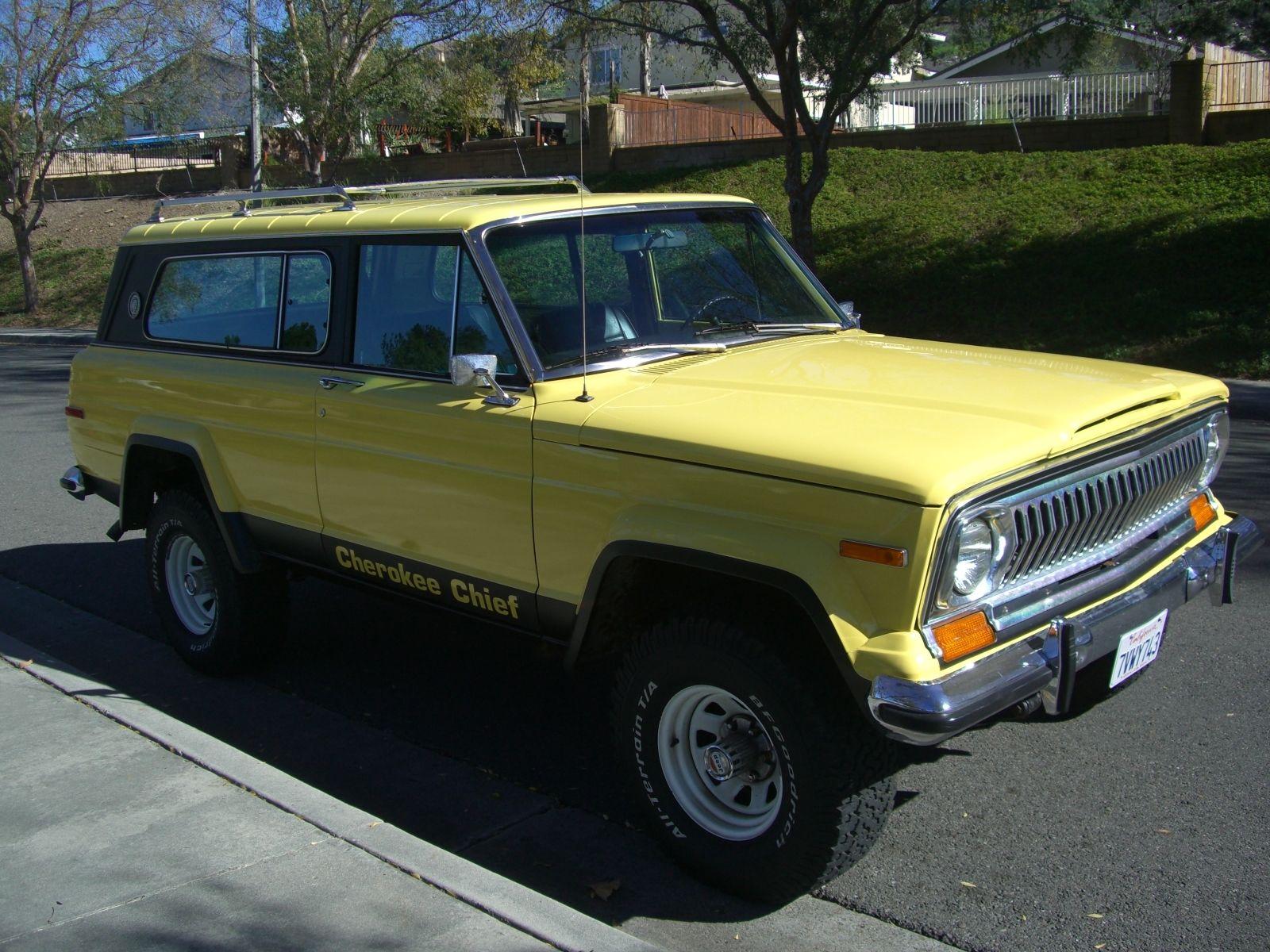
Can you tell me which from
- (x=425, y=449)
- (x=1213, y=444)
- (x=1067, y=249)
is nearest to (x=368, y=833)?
(x=425, y=449)

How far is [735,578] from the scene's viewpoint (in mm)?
3426

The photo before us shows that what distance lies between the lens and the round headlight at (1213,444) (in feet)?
13.9

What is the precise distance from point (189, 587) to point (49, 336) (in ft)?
62.4

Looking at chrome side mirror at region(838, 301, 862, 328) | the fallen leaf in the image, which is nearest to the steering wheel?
chrome side mirror at region(838, 301, 862, 328)

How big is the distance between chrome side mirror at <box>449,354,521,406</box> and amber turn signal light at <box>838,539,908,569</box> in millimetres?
1349

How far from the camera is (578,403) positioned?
3.89 metres

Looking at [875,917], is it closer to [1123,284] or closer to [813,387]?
[813,387]

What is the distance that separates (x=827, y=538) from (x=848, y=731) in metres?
0.56

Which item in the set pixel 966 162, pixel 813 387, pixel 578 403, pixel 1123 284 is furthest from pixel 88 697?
pixel 966 162

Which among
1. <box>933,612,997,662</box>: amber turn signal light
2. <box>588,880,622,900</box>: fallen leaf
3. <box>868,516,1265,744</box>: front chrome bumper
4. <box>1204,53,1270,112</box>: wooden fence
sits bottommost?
<box>588,880,622,900</box>: fallen leaf

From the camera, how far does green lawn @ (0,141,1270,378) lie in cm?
1420

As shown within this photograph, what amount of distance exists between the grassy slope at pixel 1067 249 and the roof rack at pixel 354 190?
10.2 m

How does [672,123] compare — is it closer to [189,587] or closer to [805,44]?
[805,44]

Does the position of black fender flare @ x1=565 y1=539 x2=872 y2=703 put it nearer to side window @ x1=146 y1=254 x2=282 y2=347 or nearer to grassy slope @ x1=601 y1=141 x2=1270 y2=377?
side window @ x1=146 y1=254 x2=282 y2=347
